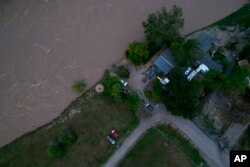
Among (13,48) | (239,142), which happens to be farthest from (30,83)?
(239,142)

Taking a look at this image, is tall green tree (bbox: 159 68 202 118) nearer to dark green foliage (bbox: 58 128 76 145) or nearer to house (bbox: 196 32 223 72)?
house (bbox: 196 32 223 72)

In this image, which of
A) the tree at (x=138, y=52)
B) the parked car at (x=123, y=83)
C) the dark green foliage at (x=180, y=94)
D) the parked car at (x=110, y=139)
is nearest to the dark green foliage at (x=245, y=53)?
the dark green foliage at (x=180, y=94)

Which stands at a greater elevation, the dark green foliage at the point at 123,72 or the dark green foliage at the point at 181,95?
the dark green foliage at the point at 123,72

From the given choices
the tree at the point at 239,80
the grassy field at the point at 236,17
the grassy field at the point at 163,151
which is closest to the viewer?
the tree at the point at 239,80

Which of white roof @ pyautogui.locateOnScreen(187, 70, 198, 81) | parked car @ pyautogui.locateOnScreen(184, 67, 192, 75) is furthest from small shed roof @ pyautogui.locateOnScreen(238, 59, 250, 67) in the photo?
parked car @ pyautogui.locateOnScreen(184, 67, 192, 75)

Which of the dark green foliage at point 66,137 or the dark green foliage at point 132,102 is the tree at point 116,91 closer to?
the dark green foliage at point 132,102
